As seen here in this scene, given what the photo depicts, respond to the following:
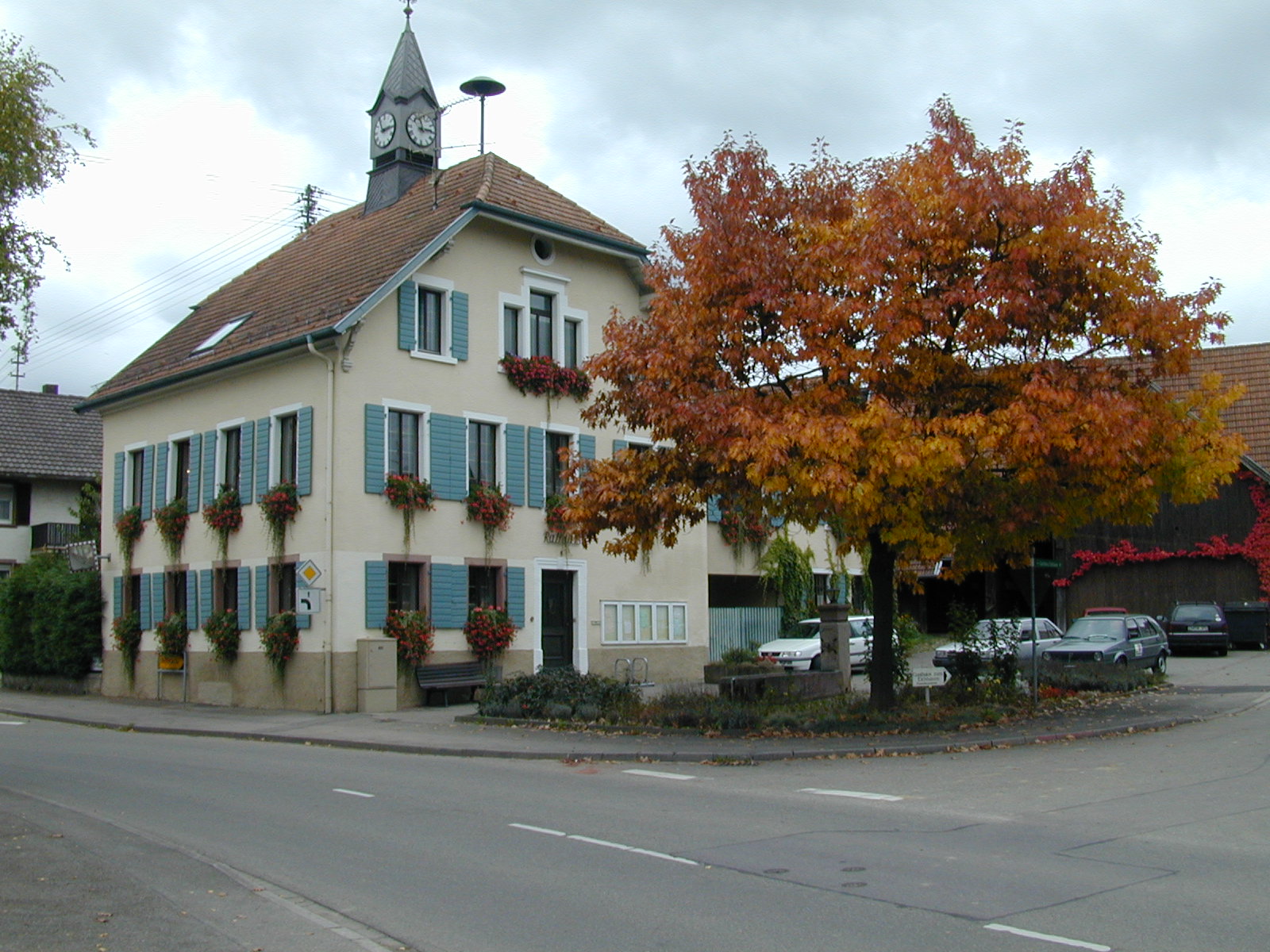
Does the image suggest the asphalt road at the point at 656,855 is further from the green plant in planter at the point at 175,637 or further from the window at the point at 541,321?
the window at the point at 541,321

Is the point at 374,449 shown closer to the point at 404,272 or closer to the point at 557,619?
the point at 404,272

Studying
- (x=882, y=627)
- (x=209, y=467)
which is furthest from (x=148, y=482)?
(x=882, y=627)

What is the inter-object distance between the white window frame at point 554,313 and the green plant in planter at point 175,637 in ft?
29.9

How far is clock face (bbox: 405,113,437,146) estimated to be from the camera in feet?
104

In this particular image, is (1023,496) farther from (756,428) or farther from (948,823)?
(948,823)

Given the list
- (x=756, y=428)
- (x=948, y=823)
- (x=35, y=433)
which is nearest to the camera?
(x=948, y=823)

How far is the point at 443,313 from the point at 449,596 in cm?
572

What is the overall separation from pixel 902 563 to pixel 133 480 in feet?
64.7

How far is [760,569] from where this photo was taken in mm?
34094

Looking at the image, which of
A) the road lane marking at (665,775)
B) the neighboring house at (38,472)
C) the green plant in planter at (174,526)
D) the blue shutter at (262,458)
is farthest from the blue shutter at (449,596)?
the neighboring house at (38,472)

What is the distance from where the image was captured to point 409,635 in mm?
24500

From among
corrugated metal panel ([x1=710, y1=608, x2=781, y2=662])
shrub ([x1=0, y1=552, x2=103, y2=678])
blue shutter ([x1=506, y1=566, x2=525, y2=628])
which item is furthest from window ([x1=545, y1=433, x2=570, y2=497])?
shrub ([x1=0, y1=552, x2=103, y2=678])

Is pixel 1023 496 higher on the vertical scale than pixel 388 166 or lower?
lower

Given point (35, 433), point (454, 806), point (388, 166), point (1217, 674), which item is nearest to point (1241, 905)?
point (454, 806)
